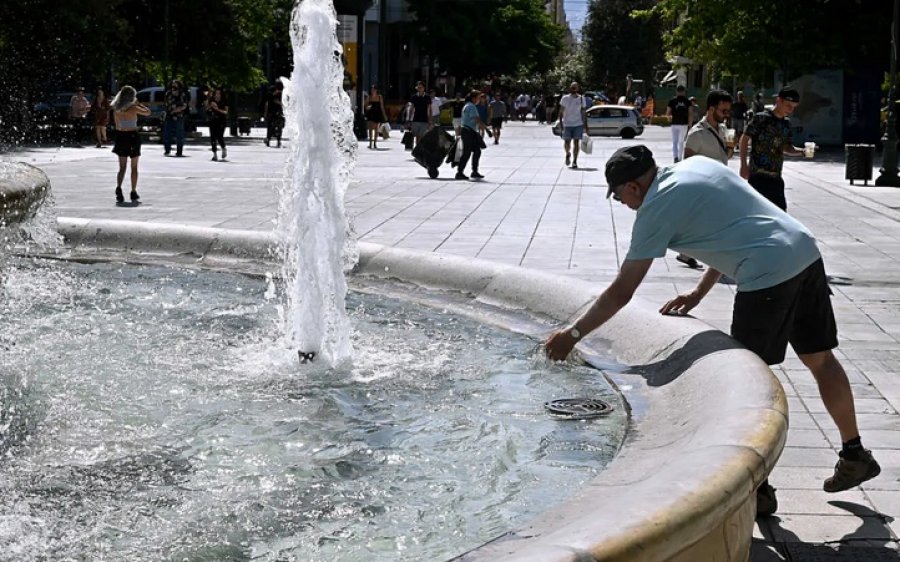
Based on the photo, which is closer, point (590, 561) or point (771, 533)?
point (590, 561)

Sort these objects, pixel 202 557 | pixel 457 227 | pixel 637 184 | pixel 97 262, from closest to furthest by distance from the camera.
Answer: pixel 202 557, pixel 637 184, pixel 97 262, pixel 457 227

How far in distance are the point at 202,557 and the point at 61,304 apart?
5.09 meters

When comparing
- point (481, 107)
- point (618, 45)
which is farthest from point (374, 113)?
point (618, 45)

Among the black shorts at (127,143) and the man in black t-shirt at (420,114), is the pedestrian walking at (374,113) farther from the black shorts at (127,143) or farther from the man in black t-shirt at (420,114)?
the black shorts at (127,143)

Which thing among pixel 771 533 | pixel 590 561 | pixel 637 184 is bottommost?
pixel 771 533

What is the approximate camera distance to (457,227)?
1455cm

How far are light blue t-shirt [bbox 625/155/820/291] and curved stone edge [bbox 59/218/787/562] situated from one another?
0.40 m

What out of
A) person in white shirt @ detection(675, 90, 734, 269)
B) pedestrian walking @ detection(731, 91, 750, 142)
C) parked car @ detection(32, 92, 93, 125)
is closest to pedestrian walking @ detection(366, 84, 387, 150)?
parked car @ detection(32, 92, 93, 125)

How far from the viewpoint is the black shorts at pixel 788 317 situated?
Result: 5094mm

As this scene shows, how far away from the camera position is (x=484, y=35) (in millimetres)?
74750

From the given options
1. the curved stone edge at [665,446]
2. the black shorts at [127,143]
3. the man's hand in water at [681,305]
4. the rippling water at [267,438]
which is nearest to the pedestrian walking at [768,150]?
the curved stone edge at [665,446]

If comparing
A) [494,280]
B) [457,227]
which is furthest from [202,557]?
[457,227]

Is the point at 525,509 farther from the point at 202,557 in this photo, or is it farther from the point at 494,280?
the point at 494,280

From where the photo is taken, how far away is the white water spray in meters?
7.45
